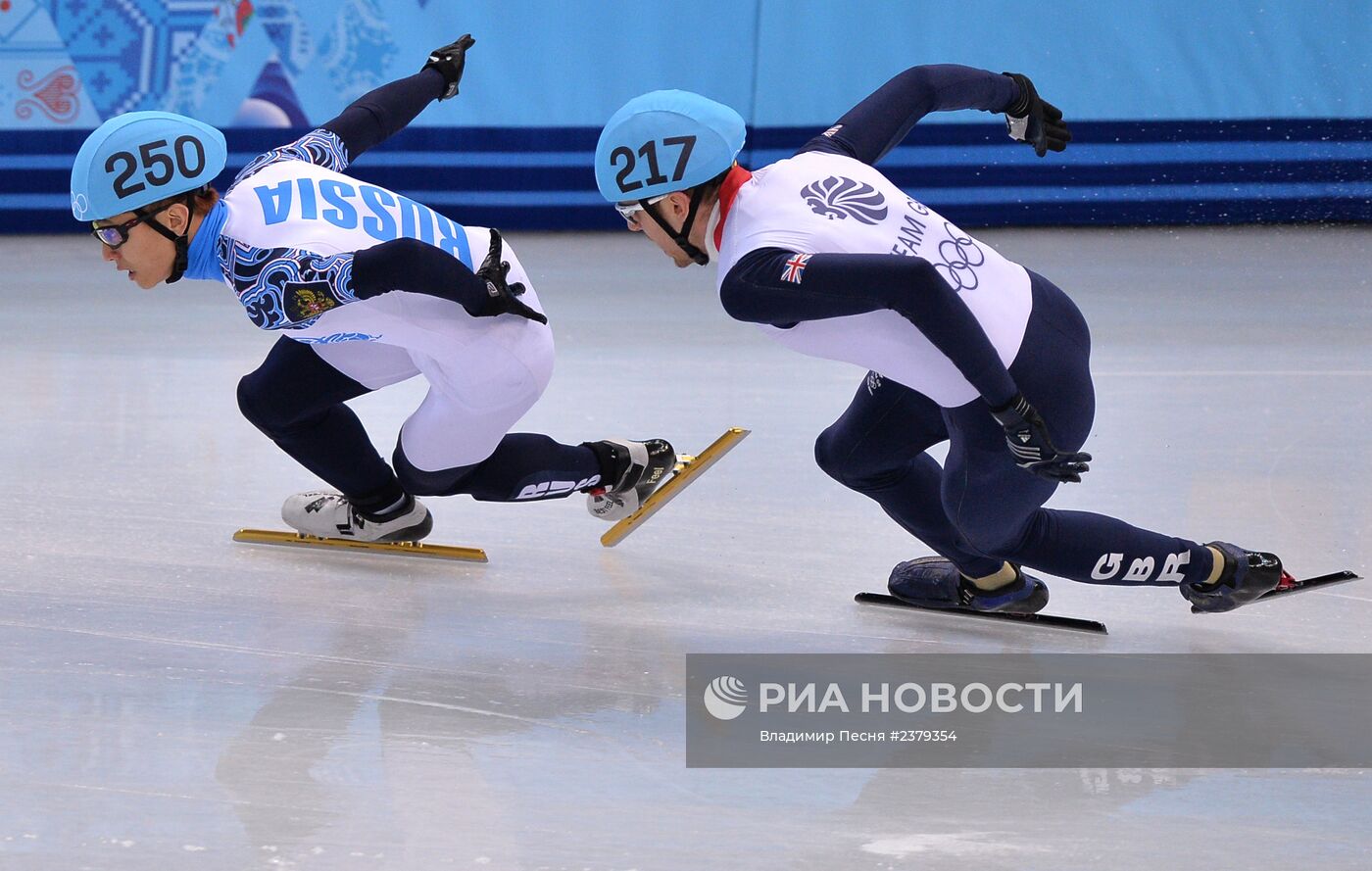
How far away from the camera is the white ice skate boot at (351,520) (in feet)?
11.0

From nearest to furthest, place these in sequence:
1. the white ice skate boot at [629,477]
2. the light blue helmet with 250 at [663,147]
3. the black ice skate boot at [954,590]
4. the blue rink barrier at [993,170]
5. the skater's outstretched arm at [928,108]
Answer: the light blue helmet with 250 at [663,147] → the skater's outstretched arm at [928,108] → the black ice skate boot at [954,590] → the white ice skate boot at [629,477] → the blue rink barrier at [993,170]

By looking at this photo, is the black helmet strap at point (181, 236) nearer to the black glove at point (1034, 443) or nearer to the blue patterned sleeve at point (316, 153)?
→ the blue patterned sleeve at point (316, 153)

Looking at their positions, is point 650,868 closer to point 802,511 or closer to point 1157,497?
point 802,511

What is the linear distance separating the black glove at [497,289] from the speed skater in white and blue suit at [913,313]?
0.45 metres

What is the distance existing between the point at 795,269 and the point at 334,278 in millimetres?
890

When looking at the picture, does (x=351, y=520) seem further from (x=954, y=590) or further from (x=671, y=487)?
(x=954, y=590)

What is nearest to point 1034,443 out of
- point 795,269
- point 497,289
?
point 795,269

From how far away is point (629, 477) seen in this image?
11.1 ft

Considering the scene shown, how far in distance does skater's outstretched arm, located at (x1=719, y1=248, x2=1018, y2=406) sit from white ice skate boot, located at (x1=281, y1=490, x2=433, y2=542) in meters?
1.33

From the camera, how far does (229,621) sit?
9.75 feet

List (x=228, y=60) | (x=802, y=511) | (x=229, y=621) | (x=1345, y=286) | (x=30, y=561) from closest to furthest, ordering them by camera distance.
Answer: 1. (x=229, y=621)
2. (x=30, y=561)
3. (x=802, y=511)
4. (x=1345, y=286)
5. (x=228, y=60)

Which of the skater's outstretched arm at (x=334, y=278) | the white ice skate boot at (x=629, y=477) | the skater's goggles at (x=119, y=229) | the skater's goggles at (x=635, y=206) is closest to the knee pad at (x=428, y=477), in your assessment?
the white ice skate boot at (x=629, y=477)

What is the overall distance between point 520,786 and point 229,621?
1.00 meters

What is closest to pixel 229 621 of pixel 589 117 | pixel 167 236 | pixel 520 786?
pixel 167 236
